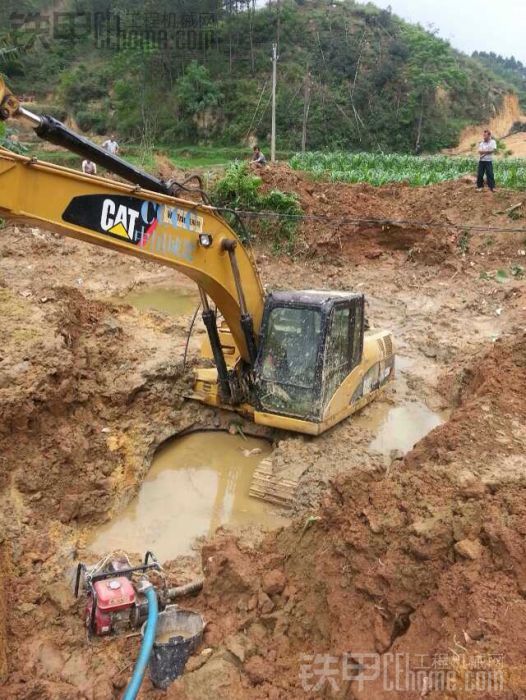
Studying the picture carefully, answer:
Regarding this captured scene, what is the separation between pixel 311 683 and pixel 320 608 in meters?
0.54

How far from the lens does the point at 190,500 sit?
6531mm

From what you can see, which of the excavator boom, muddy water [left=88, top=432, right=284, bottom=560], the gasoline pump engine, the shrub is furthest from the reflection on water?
the shrub

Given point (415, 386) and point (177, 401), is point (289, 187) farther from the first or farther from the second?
point (177, 401)

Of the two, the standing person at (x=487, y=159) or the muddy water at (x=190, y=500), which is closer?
the muddy water at (x=190, y=500)

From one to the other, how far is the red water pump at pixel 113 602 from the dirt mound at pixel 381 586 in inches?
19.7

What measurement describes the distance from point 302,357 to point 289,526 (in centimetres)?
218

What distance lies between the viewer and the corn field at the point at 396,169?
20.1 metres

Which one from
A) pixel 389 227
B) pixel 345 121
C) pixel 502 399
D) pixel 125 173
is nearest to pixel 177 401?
pixel 125 173

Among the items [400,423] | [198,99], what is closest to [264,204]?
[400,423]

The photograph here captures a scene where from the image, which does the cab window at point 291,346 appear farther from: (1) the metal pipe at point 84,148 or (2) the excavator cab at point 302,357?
(1) the metal pipe at point 84,148

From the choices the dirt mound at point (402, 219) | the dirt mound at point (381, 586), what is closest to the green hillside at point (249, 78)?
the dirt mound at point (402, 219)

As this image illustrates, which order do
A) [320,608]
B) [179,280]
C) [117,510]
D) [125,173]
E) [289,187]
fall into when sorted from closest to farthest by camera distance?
[320,608], [125,173], [117,510], [179,280], [289,187]

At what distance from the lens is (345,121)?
4722cm

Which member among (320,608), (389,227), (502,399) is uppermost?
(389,227)
